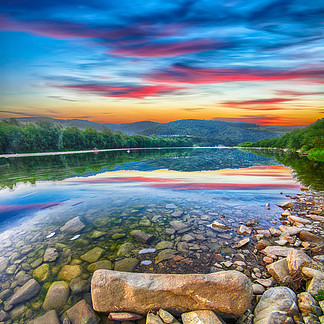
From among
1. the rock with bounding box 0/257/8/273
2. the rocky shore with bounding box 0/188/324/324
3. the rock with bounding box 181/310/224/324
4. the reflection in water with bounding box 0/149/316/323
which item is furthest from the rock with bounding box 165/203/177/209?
the rock with bounding box 0/257/8/273

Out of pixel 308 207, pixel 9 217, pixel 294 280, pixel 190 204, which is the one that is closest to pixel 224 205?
pixel 190 204

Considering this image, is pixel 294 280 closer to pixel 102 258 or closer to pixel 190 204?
pixel 102 258

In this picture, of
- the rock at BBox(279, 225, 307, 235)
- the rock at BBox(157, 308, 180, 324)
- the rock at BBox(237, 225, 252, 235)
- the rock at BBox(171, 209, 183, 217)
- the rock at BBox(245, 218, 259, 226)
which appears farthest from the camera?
the rock at BBox(171, 209, 183, 217)

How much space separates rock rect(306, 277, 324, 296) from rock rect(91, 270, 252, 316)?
1287 millimetres

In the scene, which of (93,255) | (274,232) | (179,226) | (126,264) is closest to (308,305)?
(274,232)

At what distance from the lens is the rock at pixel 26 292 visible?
4.86 m

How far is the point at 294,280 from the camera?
4.73m

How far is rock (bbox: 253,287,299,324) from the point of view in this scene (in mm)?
3742

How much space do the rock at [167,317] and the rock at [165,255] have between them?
6.93ft

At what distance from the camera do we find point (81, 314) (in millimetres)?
4406

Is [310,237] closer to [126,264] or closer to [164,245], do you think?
[164,245]

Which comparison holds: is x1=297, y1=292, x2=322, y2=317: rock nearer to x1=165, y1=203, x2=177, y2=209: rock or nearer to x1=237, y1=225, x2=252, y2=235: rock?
x1=237, y1=225, x2=252, y2=235: rock

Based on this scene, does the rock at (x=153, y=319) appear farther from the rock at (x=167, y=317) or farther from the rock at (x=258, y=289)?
the rock at (x=258, y=289)

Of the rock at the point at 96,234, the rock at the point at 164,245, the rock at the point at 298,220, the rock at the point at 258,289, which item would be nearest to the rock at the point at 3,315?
the rock at the point at 96,234
